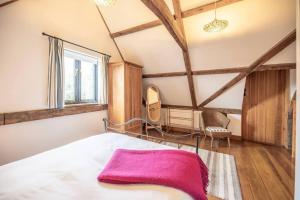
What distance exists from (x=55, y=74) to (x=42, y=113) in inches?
28.7

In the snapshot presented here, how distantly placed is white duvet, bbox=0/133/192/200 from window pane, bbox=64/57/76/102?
6.13 feet

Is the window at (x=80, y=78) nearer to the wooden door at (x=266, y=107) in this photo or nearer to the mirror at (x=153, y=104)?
the mirror at (x=153, y=104)

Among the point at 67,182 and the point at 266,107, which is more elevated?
the point at 266,107

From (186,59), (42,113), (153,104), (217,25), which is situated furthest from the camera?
(153,104)

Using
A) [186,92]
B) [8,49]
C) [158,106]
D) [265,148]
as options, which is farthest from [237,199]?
[8,49]

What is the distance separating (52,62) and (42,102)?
28.8 inches

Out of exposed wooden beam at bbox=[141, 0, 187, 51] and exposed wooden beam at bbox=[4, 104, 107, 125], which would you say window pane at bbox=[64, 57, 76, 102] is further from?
exposed wooden beam at bbox=[141, 0, 187, 51]

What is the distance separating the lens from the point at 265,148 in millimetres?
3967

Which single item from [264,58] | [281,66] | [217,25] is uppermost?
[217,25]

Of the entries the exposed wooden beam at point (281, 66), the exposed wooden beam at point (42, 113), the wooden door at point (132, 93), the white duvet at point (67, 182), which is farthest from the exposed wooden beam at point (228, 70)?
the white duvet at point (67, 182)

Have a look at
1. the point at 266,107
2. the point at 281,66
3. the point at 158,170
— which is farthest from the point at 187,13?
the point at 266,107

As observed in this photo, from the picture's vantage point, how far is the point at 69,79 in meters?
3.42

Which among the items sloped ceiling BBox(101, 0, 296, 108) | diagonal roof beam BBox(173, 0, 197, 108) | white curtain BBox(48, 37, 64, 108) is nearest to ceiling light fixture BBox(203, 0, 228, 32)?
sloped ceiling BBox(101, 0, 296, 108)

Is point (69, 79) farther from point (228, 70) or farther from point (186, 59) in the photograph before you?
point (228, 70)
